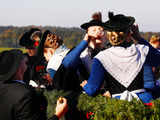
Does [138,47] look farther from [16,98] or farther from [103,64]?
A: [16,98]

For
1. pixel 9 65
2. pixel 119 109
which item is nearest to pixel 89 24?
pixel 119 109

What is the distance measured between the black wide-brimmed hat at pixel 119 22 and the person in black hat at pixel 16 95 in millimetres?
1491

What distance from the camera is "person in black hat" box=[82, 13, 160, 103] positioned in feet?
14.2

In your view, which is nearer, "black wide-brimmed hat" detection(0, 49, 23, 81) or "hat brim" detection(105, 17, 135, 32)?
"black wide-brimmed hat" detection(0, 49, 23, 81)

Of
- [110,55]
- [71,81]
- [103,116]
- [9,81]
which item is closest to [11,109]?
[9,81]

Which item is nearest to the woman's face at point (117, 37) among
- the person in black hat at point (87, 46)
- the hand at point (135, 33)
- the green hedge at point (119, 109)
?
the person in black hat at point (87, 46)

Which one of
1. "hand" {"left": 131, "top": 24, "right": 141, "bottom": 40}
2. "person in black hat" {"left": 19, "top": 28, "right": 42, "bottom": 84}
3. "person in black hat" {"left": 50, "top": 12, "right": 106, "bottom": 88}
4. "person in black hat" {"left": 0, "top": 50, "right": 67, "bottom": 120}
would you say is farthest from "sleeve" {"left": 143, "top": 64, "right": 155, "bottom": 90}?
"person in black hat" {"left": 19, "top": 28, "right": 42, "bottom": 84}

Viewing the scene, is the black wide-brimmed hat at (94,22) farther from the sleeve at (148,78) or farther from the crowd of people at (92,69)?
the sleeve at (148,78)

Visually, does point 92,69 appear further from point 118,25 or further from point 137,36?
point 137,36

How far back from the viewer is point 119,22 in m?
4.51

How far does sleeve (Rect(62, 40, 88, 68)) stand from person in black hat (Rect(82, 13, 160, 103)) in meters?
0.49

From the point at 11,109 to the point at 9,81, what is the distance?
1.03 feet

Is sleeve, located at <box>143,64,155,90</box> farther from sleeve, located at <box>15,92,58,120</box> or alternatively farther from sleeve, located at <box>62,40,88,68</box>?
sleeve, located at <box>15,92,58,120</box>

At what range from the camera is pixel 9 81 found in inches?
126
